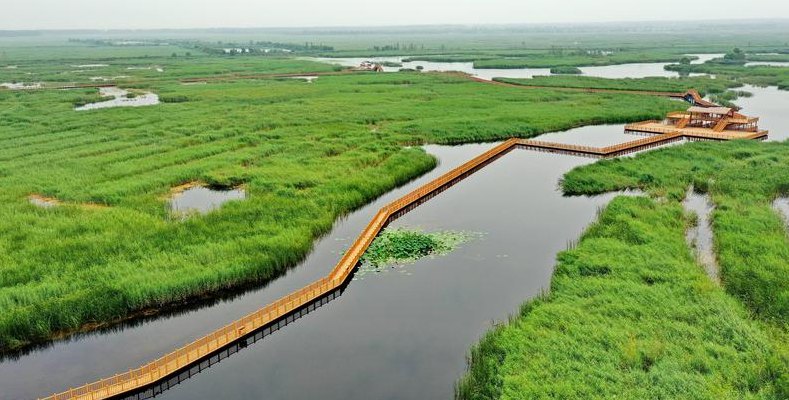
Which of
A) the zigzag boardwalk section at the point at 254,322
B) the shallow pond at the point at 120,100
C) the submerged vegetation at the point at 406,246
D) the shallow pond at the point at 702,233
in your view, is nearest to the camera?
the zigzag boardwalk section at the point at 254,322

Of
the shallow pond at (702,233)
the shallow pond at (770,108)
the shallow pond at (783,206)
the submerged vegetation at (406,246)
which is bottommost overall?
the submerged vegetation at (406,246)

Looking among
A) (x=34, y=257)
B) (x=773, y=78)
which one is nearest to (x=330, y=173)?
(x=34, y=257)

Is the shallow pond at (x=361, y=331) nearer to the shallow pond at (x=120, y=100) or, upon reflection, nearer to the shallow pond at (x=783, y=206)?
the shallow pond at (x=783, y=206)

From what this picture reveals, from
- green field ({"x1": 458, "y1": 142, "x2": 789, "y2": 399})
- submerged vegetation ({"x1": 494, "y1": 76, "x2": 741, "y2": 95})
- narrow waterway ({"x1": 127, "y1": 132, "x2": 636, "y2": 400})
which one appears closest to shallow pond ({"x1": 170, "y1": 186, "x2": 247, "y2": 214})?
narrow waterway ({"x1": 127, "y1": 132, "x2": 636, "y2": 400})

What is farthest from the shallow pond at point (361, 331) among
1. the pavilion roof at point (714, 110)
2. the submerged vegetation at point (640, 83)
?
the submerged vegetation at point (640, 83)

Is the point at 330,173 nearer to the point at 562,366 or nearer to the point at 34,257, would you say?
the point at 34,257

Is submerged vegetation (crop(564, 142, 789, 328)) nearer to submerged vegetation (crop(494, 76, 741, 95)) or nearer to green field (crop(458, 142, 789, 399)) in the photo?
green field (crop(458, 142, 789, 399))
